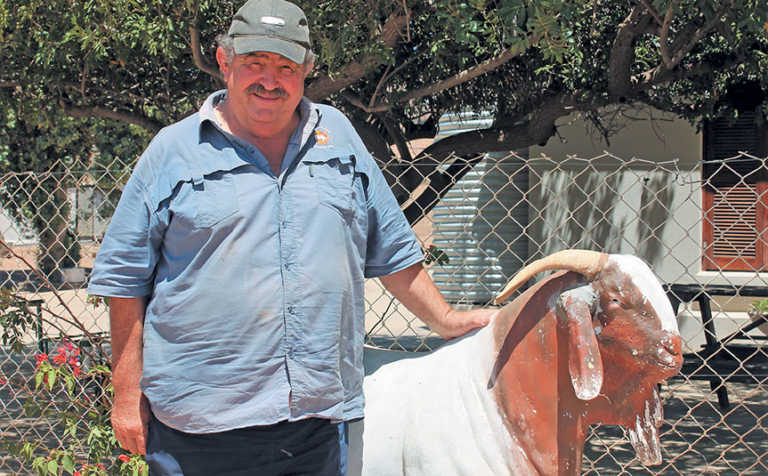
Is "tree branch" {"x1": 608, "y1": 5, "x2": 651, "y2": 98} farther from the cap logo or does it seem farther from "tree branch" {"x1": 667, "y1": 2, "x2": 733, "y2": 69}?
the cap logo

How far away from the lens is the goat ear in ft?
7.79

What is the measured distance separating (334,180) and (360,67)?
316 cm

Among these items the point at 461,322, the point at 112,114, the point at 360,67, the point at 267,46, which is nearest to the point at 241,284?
the point at 267,46

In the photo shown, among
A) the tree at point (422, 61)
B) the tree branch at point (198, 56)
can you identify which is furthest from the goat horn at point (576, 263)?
the tree branch at point (198, 56)

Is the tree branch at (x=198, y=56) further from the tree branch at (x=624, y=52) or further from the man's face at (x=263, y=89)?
the man's face at (x=263, y=89)

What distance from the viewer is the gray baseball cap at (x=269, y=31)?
2.21m

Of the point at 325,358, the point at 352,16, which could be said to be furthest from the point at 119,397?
the point at 352,16

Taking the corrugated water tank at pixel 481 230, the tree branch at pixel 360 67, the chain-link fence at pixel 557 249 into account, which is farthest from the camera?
the corrugated water tank at pixel 481 230

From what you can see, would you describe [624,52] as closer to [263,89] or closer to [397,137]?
[397,137]

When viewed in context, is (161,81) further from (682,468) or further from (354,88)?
(682,468)

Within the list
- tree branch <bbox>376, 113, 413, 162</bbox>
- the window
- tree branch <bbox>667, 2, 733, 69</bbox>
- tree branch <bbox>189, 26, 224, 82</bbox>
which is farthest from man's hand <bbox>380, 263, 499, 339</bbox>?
the window

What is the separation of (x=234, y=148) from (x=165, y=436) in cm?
81

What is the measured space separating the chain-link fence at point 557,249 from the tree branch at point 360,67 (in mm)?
714

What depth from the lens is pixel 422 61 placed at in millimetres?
6531
